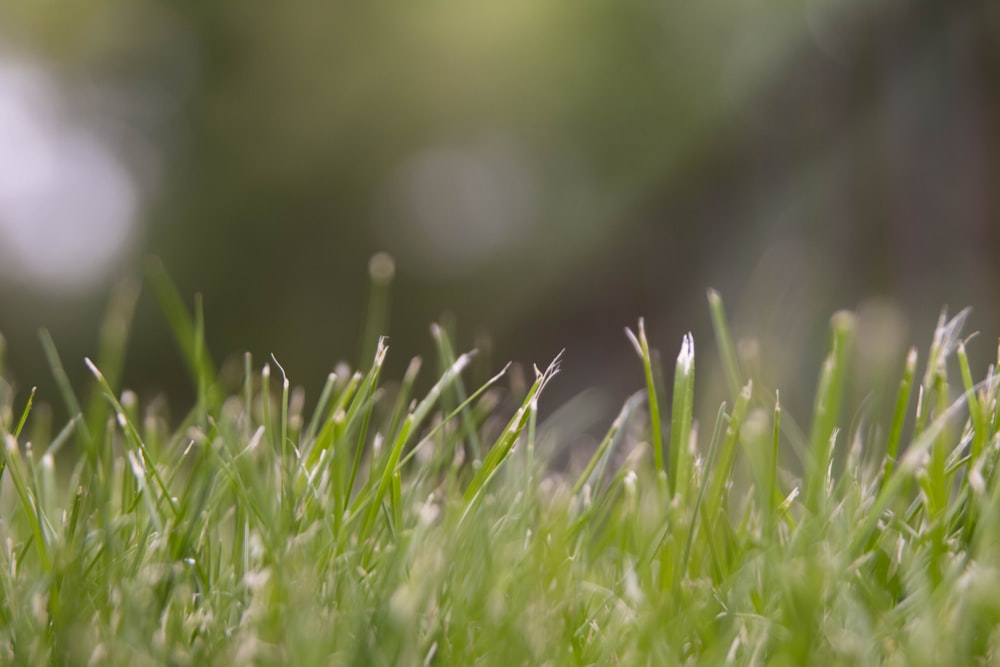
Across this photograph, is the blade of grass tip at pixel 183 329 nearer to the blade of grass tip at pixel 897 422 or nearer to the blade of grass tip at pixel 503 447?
the blade of grass tip at pixel 503 447

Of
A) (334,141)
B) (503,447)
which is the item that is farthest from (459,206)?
(503,447)

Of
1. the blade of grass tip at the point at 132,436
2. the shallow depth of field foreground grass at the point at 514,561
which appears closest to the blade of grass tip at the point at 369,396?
the shallow depth of field foreground grass at the point at 514,561

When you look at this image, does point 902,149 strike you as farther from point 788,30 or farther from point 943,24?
point 788,30

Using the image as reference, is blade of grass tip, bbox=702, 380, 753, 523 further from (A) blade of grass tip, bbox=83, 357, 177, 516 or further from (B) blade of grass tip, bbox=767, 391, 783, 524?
(A) blade of grass tip, bbox=83, 357, 177, 516

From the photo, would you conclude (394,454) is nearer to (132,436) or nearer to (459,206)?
(132,436)

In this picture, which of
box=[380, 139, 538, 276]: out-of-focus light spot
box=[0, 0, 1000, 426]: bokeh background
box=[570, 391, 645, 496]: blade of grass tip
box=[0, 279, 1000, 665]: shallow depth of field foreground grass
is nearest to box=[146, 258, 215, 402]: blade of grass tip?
box=[0, 279, 1000, 665]: shallow depth of field foreground grass

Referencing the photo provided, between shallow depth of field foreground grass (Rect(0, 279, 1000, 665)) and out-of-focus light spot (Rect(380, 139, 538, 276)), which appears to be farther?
out-of-focus light spot (Rect(380, 139, 538, 276))

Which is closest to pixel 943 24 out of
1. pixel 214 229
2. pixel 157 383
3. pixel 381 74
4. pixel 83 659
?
pixel 83 659
